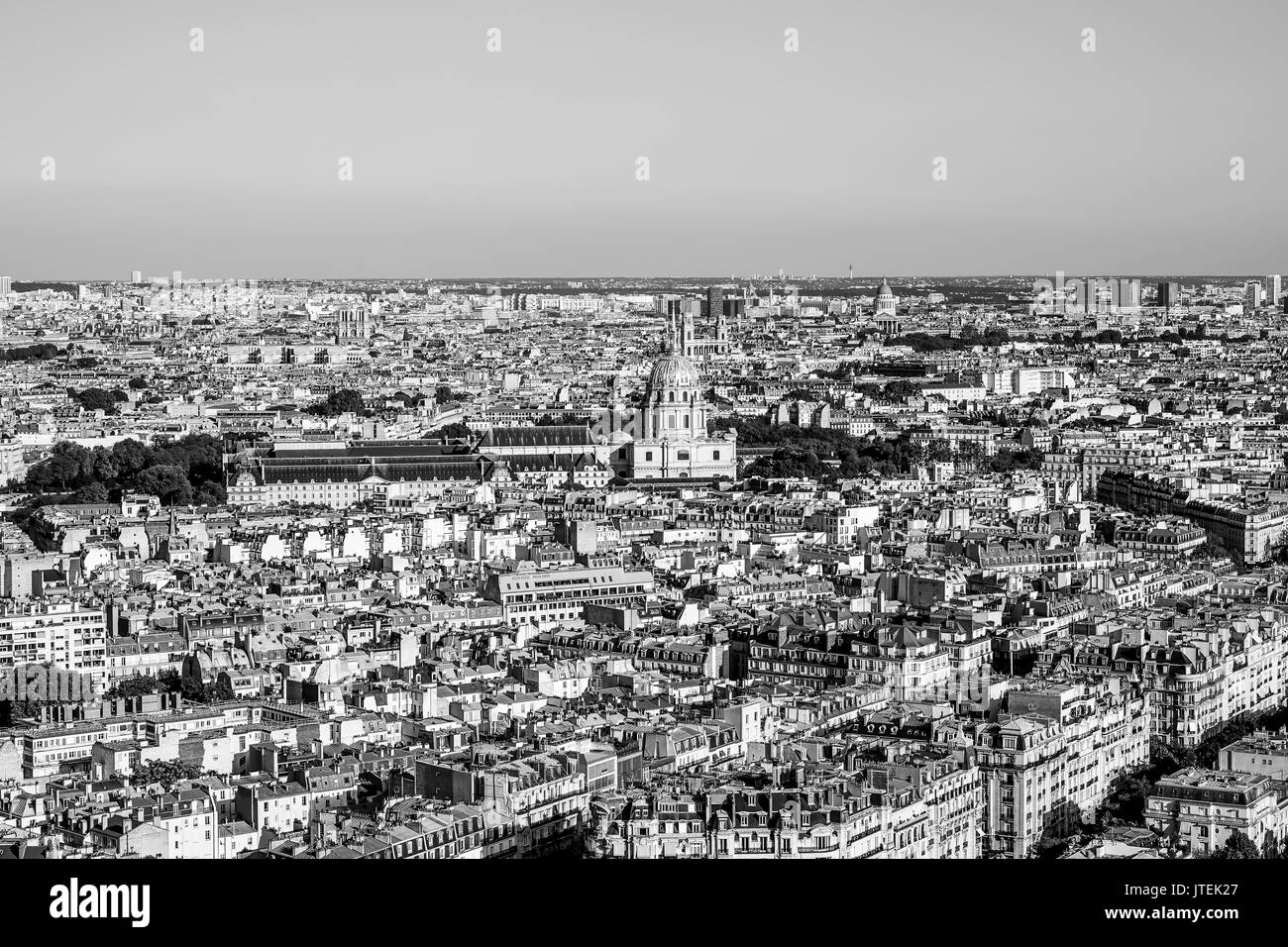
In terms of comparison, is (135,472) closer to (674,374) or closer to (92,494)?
(92,494)

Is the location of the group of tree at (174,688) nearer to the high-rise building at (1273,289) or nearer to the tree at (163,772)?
the tree at (163,772)

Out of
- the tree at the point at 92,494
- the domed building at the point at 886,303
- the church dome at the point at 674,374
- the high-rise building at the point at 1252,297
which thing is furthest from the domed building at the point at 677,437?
the domed building at the point at 886,303

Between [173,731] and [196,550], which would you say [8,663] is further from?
[196,550]

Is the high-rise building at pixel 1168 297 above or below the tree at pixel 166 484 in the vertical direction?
above

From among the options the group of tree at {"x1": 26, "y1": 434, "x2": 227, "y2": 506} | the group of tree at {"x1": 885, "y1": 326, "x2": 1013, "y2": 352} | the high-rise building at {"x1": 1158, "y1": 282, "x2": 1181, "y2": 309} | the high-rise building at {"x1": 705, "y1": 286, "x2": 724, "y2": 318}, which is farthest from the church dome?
the high-rise building at {"x1": 1158, "y1": 282, "x2": 1181, "y2": 309}

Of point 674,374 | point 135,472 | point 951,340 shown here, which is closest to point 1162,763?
point 135,472

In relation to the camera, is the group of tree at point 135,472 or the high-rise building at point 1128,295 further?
the high-rise building at point 1128,295
